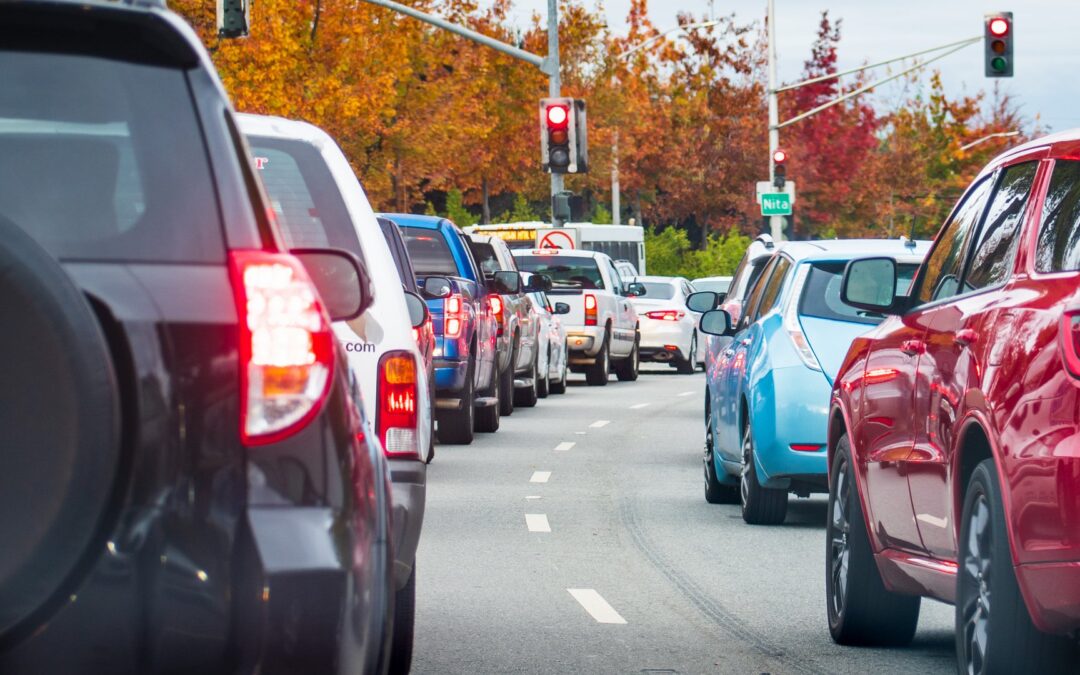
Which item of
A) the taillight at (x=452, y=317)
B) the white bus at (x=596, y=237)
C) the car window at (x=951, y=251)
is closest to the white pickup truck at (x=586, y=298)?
the taillight at (x=452, y=317)

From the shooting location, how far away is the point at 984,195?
6734 mm

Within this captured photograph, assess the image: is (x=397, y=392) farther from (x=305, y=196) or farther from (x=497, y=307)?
(x=497, y=307)

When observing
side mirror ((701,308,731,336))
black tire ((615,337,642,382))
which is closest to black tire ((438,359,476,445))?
side mirror ((701,308,731,336))

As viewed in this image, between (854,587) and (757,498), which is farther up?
(854,587)

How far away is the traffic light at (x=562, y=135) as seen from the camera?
103 ft

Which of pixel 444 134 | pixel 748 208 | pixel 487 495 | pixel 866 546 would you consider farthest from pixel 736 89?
pixel 866 546

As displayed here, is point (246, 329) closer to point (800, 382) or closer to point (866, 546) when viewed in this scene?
point (866, 546)

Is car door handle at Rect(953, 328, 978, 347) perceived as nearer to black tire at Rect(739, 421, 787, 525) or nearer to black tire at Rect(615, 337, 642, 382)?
black tire at Rect(739, 421, 787, 525)

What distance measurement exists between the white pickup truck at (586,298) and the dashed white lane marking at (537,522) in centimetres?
1634

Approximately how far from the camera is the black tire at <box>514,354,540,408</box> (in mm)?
24453

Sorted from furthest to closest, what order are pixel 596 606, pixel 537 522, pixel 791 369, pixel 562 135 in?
pixel 562 135 → pixel 537 522 → pixel 791 369 → pixel 596 606

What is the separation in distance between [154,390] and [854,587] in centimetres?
464

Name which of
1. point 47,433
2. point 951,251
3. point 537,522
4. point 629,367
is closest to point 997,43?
point 629,367

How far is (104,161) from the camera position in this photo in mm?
3629
